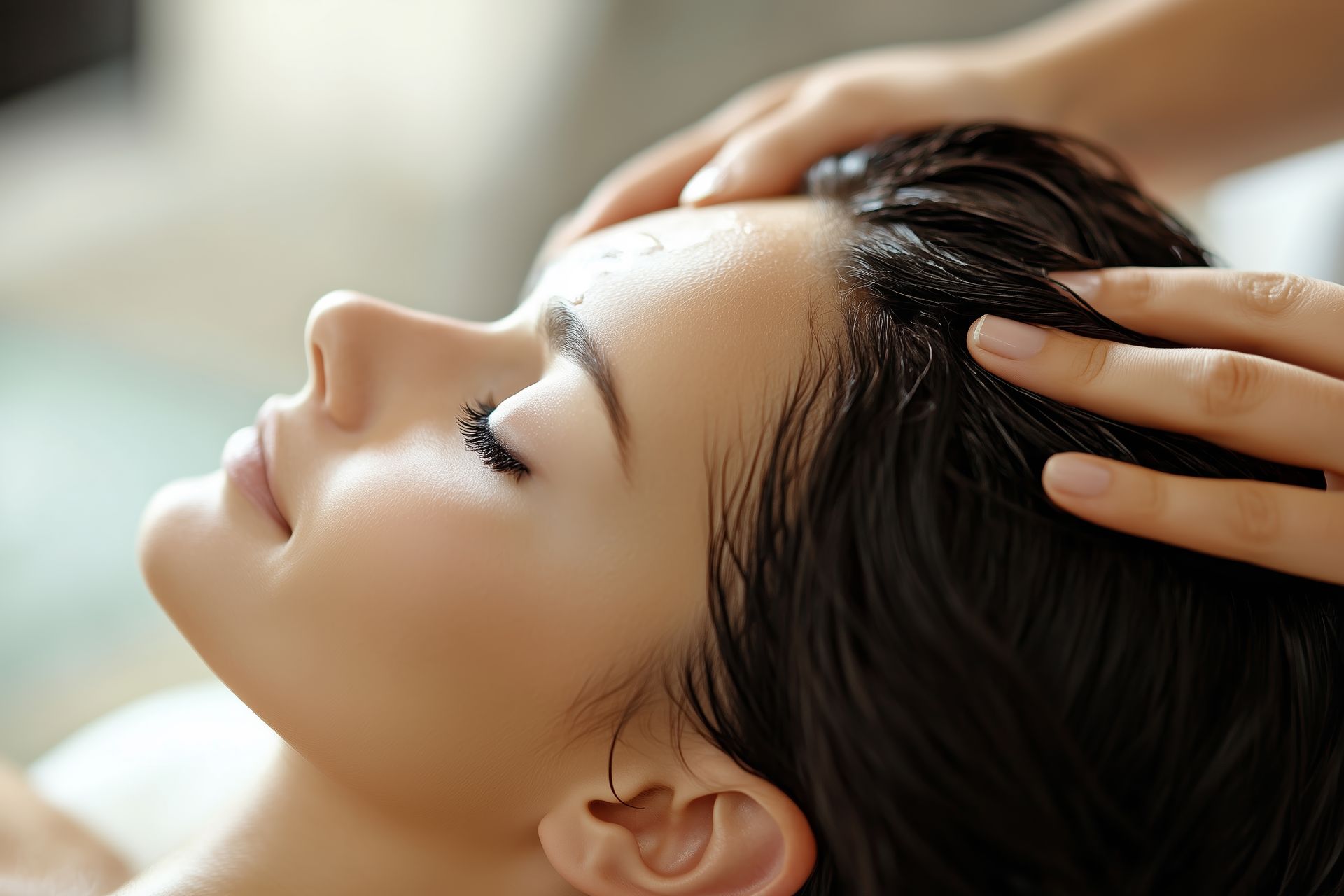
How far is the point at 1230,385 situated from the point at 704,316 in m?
0.32

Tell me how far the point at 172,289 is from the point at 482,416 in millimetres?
1237

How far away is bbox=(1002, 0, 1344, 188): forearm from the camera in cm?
110

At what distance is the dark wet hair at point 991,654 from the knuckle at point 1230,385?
0.05 meters

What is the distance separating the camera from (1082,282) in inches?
26.5

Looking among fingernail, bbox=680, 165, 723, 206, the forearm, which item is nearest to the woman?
fingernail, bbox=680, 165, 723, 206

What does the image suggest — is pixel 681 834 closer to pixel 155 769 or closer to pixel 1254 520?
pixel 1254 520

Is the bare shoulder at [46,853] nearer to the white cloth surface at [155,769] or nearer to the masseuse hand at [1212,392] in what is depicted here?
the white cloth surface at [155,769]

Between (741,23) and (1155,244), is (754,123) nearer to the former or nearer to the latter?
(1155,244)

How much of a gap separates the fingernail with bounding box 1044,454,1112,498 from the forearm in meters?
0.69

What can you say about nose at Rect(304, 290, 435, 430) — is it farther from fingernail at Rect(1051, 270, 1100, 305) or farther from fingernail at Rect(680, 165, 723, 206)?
fingernail at Rect(1051, 270, 1100, 305)

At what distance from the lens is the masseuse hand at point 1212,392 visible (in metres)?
0.57

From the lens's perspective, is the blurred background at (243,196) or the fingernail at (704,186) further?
the blurred background at (243,196)

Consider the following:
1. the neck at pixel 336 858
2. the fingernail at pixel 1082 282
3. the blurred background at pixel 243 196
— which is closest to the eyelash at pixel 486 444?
the neck at pixel 336 858

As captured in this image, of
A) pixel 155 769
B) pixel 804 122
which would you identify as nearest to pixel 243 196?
pixel 155 769
